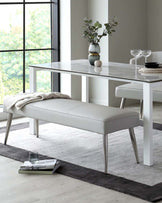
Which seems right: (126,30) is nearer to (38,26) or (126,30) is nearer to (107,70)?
(38,26)

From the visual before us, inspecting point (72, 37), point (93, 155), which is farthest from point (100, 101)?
point (93, 155)

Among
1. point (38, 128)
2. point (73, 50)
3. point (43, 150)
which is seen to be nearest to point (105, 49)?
point (73, 50)

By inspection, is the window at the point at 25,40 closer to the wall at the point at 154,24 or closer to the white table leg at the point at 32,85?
the white table leg at the point at 32,85

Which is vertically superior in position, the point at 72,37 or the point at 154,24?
the point at 154,24

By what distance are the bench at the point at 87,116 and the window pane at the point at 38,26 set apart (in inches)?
73.6

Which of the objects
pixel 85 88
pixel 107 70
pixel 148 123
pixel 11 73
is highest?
pixel 107 70

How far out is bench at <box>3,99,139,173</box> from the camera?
405 cm

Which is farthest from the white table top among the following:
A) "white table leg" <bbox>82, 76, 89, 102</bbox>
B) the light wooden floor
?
the light wooden floor

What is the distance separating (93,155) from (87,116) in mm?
518

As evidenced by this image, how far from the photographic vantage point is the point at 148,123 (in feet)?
13.9

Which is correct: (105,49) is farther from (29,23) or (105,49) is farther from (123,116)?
(123,116)

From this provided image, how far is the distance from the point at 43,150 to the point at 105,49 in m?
2.17

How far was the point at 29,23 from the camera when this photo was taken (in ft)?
20.6

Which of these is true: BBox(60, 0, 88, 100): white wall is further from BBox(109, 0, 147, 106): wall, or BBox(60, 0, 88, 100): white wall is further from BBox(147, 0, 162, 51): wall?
BBox(147, 0, 162, 51): wall
